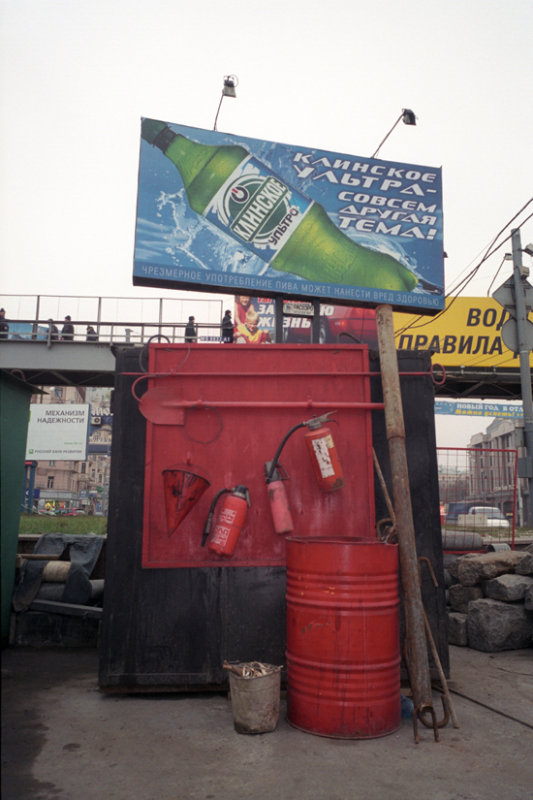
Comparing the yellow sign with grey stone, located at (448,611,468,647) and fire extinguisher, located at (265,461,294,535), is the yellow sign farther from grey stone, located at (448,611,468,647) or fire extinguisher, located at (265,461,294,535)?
fire extinguisher, located at (265,461,294,535)

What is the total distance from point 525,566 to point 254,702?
475 cm

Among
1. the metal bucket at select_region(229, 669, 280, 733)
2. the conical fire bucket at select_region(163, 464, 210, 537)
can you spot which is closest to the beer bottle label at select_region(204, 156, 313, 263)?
the conical fire bucket at select_region(163, 464, 210, 537)

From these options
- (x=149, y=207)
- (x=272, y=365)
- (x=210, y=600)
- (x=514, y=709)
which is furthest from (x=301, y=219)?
(x=514, y=709)

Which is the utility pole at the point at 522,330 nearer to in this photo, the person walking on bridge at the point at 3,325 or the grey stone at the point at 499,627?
the grey stone at the point at 499,627

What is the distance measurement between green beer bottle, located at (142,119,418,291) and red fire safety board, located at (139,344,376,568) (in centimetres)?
265

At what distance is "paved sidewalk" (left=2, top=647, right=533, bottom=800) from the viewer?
3.37 metres

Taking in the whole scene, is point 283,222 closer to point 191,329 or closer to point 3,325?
point 191,329

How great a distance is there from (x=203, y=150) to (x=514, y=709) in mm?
7049

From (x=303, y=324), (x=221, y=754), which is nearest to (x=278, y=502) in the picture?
(x=221, y=754)

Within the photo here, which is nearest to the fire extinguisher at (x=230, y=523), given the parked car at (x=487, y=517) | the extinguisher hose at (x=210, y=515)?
the extinguisher hose at (x=210, y=515)

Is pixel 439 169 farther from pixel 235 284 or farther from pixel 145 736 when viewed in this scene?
pixel 145 736

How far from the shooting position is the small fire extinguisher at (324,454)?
204 inches

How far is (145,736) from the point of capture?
4.17m

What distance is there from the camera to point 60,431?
40.7 metres
